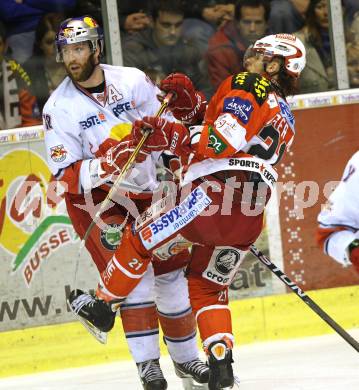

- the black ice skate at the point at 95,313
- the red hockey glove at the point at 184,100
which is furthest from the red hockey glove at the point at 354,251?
the red hockey glove at the point at 184,100

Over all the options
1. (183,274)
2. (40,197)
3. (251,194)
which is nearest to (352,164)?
(251,194)

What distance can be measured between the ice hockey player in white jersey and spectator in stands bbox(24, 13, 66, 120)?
1.31 metres

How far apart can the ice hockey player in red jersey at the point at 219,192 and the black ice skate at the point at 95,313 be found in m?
0.07

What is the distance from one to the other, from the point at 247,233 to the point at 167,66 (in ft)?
6.40

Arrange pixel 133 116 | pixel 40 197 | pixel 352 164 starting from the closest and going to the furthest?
pixel 352 164 → pixel 133 116 → pixel 40 197

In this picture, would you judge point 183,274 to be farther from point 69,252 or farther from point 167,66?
point 167,66

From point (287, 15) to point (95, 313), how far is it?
8.08 feet

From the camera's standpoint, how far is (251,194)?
14.1 feet

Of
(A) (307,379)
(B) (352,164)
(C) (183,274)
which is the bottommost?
(A) (307,379)

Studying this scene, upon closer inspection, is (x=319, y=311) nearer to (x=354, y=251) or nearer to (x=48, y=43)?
(x=354, y=251)

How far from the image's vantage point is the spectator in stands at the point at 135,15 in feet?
19.7

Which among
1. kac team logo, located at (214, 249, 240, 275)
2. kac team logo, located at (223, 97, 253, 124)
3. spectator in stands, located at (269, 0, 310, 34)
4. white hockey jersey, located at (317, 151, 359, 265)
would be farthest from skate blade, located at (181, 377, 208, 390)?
spectator in stands, located at (269, 0, 310, 34)

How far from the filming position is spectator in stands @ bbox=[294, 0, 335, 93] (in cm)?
620

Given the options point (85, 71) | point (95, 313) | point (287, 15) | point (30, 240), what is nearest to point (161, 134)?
point (85, 71)
